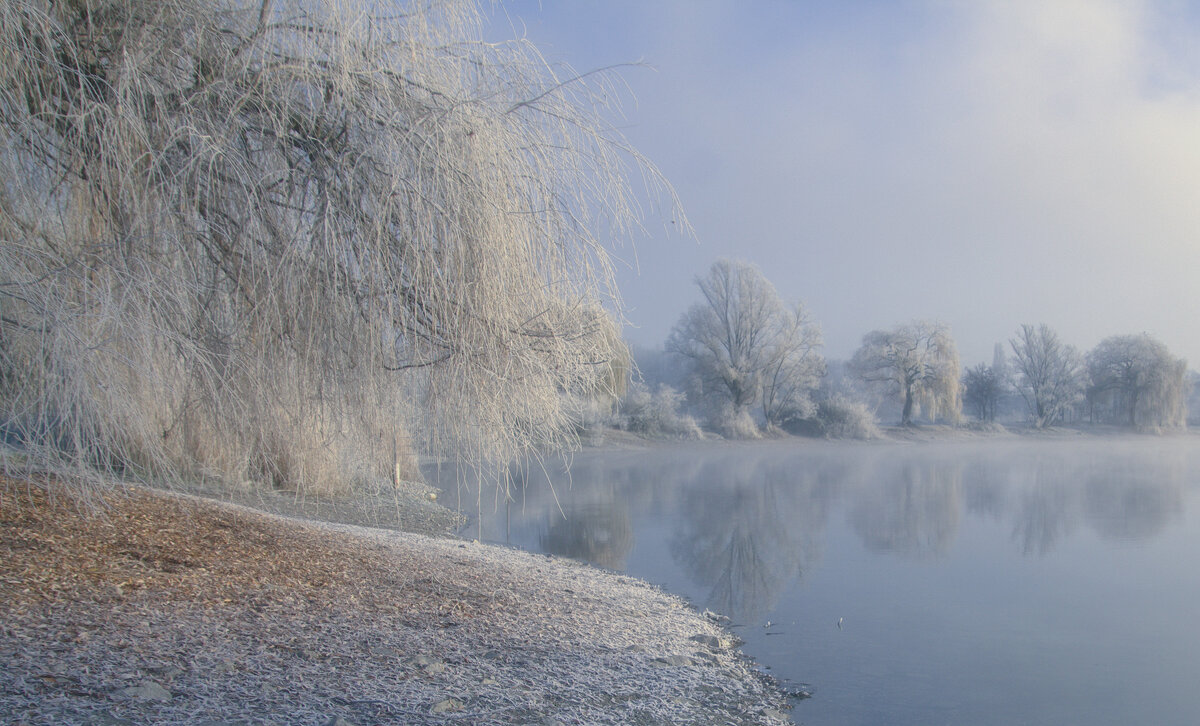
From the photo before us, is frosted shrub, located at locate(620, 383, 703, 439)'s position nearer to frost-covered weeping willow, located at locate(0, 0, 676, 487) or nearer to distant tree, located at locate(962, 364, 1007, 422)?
distant tree, located at locate(962, 364, 1007, 422)

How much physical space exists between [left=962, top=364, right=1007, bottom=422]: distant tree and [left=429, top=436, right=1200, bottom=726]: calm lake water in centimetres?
2389

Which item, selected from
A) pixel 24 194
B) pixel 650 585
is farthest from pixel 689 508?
pixel 24 194

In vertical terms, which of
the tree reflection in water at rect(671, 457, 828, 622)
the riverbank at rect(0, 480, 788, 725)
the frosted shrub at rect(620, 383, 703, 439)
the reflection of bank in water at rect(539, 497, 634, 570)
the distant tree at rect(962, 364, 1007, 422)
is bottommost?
the reflection of bank in water at rect(539, 497, 634, 570)

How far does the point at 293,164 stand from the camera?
4484 mm

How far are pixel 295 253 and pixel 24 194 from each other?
1595mm

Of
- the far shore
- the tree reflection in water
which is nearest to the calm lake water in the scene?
the tree reflection in water

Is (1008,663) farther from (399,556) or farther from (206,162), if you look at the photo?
(206,162)

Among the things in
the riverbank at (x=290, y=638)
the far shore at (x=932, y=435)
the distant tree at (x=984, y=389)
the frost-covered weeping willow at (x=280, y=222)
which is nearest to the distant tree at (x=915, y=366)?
the far shore at (x=932, y=435)

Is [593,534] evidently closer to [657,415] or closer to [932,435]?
[657,415]

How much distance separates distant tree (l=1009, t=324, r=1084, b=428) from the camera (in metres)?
44.3

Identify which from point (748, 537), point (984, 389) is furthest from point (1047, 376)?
point (748, 537)

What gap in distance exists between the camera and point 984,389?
45844 millimetres

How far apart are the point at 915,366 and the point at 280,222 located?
129ft

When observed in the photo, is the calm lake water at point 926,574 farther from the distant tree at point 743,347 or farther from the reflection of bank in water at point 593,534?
the distant tree at point 743,347
